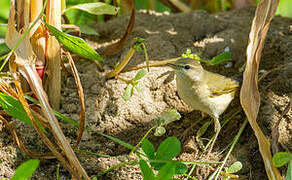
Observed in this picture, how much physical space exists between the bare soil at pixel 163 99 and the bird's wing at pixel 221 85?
15 cm

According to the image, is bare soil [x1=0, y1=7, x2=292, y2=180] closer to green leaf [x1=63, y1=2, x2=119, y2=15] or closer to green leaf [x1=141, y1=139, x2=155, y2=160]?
green leaf [x1=141, y1=139, x2=155, y2=160]

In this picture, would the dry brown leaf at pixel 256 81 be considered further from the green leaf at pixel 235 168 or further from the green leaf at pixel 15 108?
the green leaf at pixel 15 108

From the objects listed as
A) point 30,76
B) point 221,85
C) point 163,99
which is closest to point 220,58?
point 221,85

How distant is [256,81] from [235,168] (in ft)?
1.94

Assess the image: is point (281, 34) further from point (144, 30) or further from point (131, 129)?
point (131, 129)

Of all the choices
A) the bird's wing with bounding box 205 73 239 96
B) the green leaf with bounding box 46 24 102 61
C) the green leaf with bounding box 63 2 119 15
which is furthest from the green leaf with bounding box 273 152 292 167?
the green leaf with bounding box 63 2 119 15

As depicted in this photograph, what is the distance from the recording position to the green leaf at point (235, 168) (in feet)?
7.50

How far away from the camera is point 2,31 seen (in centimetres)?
348

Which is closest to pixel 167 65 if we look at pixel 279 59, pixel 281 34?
pixel 279 59

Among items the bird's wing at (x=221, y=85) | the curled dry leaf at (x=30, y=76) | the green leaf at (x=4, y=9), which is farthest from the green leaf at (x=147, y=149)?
the green leaf at (x=4, y=9)

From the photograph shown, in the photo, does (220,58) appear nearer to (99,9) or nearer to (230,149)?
(230,149)

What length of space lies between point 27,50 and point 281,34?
7.49 feet

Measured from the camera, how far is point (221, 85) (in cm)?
287

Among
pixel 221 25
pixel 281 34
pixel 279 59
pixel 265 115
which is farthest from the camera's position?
pixel 221 25
